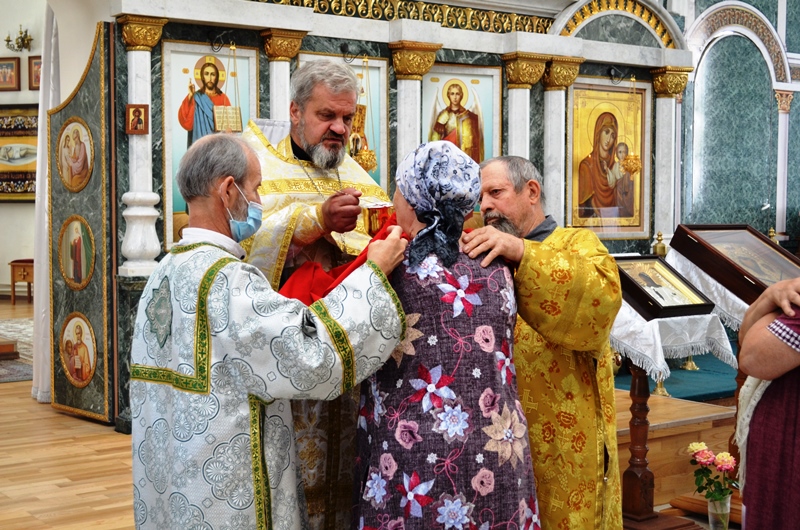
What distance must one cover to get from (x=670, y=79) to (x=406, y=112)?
3.04m

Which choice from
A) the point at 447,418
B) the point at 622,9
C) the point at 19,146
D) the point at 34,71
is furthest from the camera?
the point at 19,146

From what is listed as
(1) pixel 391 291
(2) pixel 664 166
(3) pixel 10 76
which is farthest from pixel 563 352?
(3) pixel 10 76

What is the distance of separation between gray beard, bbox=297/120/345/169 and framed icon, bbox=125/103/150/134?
3494 millimetres

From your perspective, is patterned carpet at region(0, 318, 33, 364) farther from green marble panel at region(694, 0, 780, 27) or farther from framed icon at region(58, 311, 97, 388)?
green marble panel at region(694, 0, 780, 27)

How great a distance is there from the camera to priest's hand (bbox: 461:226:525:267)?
2490mm

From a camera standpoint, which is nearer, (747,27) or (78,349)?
(78,349)

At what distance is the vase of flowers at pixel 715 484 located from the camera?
437 cm

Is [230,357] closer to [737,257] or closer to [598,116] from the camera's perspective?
[737,257]

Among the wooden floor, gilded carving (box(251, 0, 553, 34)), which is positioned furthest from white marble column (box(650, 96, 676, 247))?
the wooden floor

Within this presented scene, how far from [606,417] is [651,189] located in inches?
282

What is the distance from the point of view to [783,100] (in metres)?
11.9

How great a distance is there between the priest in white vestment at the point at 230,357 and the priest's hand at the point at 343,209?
36cm

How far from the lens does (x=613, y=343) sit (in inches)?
210

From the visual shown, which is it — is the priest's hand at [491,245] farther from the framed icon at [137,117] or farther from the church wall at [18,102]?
the church wall at [18,102]
